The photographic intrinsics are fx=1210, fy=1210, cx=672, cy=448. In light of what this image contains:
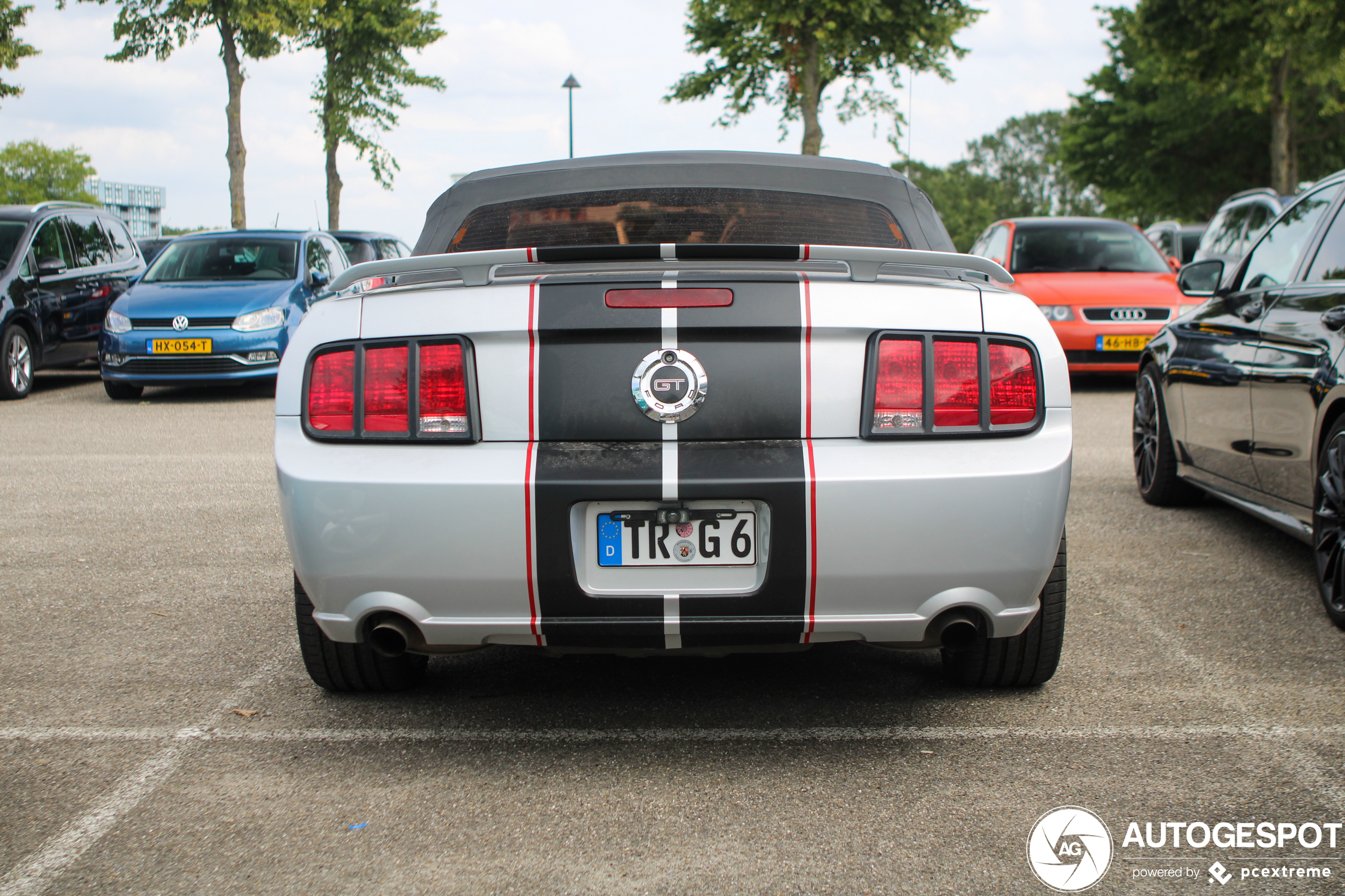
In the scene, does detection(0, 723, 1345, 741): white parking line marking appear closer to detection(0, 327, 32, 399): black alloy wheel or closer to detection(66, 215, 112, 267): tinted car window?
detection(0, 327, 32, 399): black alloy wheel

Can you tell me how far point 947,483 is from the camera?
2.71 meters

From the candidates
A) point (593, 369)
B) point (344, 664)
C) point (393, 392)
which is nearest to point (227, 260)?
point (344, 664)

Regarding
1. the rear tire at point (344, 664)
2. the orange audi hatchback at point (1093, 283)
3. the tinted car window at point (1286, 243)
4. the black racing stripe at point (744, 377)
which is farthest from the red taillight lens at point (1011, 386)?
the orange audi hatchback at point (1093, 283)

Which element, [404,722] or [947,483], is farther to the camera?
[404,722]

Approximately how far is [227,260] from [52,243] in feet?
6.03

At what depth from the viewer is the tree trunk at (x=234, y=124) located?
23.4 metres

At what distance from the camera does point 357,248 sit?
16.2 metres

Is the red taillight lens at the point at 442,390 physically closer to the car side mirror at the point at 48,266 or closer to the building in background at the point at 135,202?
the car side mirror at the point at 48,266

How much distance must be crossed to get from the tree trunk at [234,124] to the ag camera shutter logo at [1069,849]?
23427 millimetres

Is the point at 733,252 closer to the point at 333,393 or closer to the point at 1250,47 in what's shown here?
the point at 333,393

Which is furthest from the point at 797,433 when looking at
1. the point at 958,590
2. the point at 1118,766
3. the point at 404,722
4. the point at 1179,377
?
the point at 1179,377

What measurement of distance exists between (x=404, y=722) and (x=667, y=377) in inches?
49.4

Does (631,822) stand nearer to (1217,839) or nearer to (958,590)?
(958,590)

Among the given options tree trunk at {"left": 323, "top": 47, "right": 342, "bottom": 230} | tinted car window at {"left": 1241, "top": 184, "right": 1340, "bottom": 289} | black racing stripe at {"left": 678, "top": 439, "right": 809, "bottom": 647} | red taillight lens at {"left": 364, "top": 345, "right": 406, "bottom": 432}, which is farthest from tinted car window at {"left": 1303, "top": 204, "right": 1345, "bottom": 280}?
tree trunk at {"left": 323, "top": 47, "right": 342, "bottom": 230}
